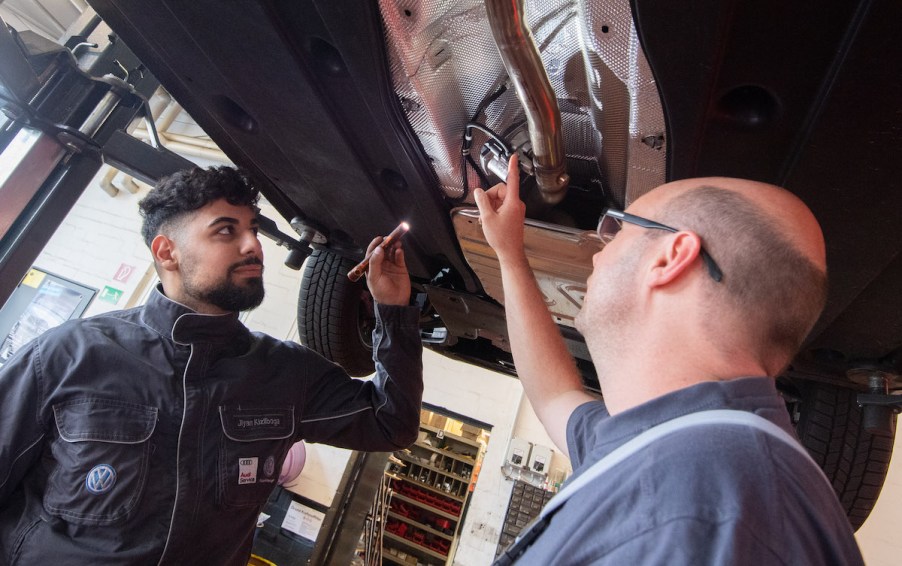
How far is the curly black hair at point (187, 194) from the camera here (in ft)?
4.68

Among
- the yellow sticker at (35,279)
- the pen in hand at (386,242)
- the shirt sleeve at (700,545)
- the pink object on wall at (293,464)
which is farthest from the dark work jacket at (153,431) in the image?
the yellow sticker at (35,279)

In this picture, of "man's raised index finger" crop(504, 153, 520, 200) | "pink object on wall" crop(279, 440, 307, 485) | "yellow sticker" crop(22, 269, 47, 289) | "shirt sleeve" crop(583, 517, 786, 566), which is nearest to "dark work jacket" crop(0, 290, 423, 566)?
"man's raised index finger" crop(504, 153, 520, 200)

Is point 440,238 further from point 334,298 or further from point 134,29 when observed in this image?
point 134,29

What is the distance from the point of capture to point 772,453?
20.6 inches

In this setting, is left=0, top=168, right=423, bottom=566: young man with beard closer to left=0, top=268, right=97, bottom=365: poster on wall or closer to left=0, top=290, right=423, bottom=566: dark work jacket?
left=0, top=290, right=423, bottom=566: dark work jacket

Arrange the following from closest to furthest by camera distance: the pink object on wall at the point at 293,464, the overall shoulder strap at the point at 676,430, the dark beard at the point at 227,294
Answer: the overall shoulder strap at the point at 676,430 → the dark beard at the point at 227,294 → the pink object on wall at the point at 293,464

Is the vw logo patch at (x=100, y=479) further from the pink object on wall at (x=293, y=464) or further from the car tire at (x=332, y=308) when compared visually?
the pink object on wall at (x=293, y=464)

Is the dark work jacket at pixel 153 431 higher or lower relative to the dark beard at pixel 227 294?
lower

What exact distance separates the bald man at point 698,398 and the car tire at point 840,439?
39.7 inches

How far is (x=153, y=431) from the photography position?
3.64ft

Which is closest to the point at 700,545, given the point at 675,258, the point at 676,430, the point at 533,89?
the point at 676,430

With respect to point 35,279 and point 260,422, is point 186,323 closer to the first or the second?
point 260,422

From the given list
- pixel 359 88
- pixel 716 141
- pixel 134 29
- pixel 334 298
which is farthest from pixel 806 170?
pixel 334 298

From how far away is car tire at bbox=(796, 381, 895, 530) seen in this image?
1.60 m
